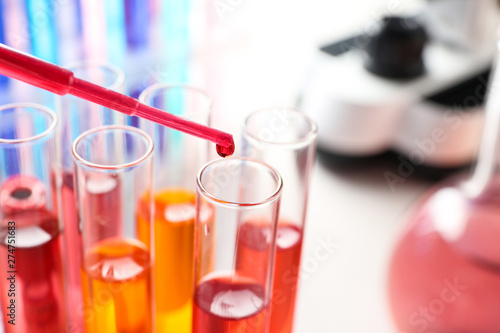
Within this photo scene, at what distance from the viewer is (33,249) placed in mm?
353

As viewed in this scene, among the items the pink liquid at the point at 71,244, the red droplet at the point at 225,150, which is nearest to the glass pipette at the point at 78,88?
the red droplet at the point at 225,150

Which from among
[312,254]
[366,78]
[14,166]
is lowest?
[312,254]

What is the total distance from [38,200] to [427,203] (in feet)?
1.07

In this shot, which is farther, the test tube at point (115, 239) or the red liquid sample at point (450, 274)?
the red liquid sample at point (450, 274)

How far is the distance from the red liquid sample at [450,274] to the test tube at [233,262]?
0.66ft

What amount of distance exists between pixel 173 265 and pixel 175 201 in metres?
0.05

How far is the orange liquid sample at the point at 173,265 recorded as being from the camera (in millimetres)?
379

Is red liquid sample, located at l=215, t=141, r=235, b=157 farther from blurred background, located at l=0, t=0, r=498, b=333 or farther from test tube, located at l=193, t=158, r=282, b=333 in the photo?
blurred background, located at l=0, t=0, r=498, b=333

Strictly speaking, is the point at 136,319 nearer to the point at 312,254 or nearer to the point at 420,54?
the point at 312,254

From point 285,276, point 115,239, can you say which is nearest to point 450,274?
point 285,276

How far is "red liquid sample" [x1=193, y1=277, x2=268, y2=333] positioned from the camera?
1.11ft

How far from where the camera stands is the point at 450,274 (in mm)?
495

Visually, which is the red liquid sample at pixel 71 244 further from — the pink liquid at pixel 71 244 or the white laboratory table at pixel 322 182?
the white laboratory table at pixel 322 182

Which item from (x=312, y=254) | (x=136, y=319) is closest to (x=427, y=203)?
(x=312, y=254)
